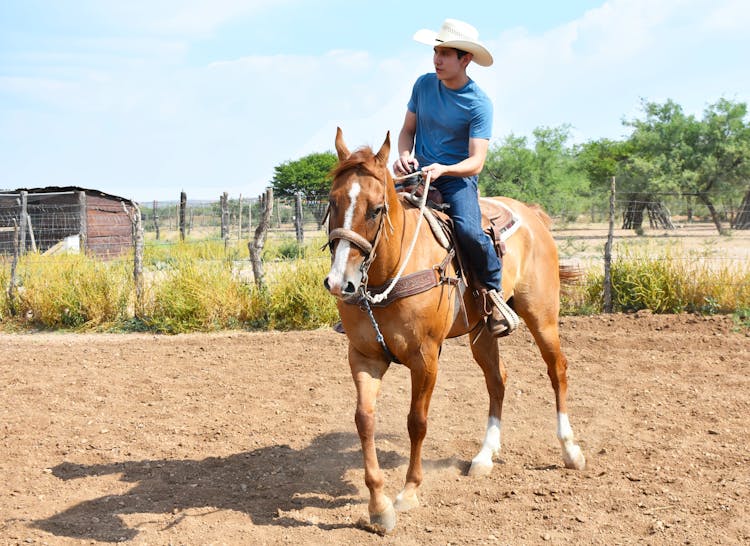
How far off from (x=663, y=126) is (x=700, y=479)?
30727 mm

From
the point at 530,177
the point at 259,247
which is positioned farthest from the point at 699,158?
the point at 259,247

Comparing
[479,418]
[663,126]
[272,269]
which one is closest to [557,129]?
[663,126]

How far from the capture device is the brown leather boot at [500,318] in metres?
4.69

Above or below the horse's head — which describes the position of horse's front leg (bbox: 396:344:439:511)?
below

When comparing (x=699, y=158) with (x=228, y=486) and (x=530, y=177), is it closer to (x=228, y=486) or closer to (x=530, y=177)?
(x=530, y=177)

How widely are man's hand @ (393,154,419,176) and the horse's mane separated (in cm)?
70

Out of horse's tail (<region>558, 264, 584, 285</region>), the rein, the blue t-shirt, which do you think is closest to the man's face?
the blue t-shirt

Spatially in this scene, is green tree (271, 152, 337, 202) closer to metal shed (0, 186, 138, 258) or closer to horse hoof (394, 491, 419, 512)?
metal shed (0, 186, 138, 258)

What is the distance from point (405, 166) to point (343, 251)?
1.19 m

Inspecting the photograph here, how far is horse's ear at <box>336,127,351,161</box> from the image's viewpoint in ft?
12.4

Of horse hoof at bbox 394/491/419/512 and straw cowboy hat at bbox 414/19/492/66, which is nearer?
horse hoof at bbox 394/491/419/512

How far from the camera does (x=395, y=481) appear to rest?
4.69 meters

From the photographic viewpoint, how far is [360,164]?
358 centimetres

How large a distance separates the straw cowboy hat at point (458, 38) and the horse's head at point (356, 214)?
1087 millimetres
